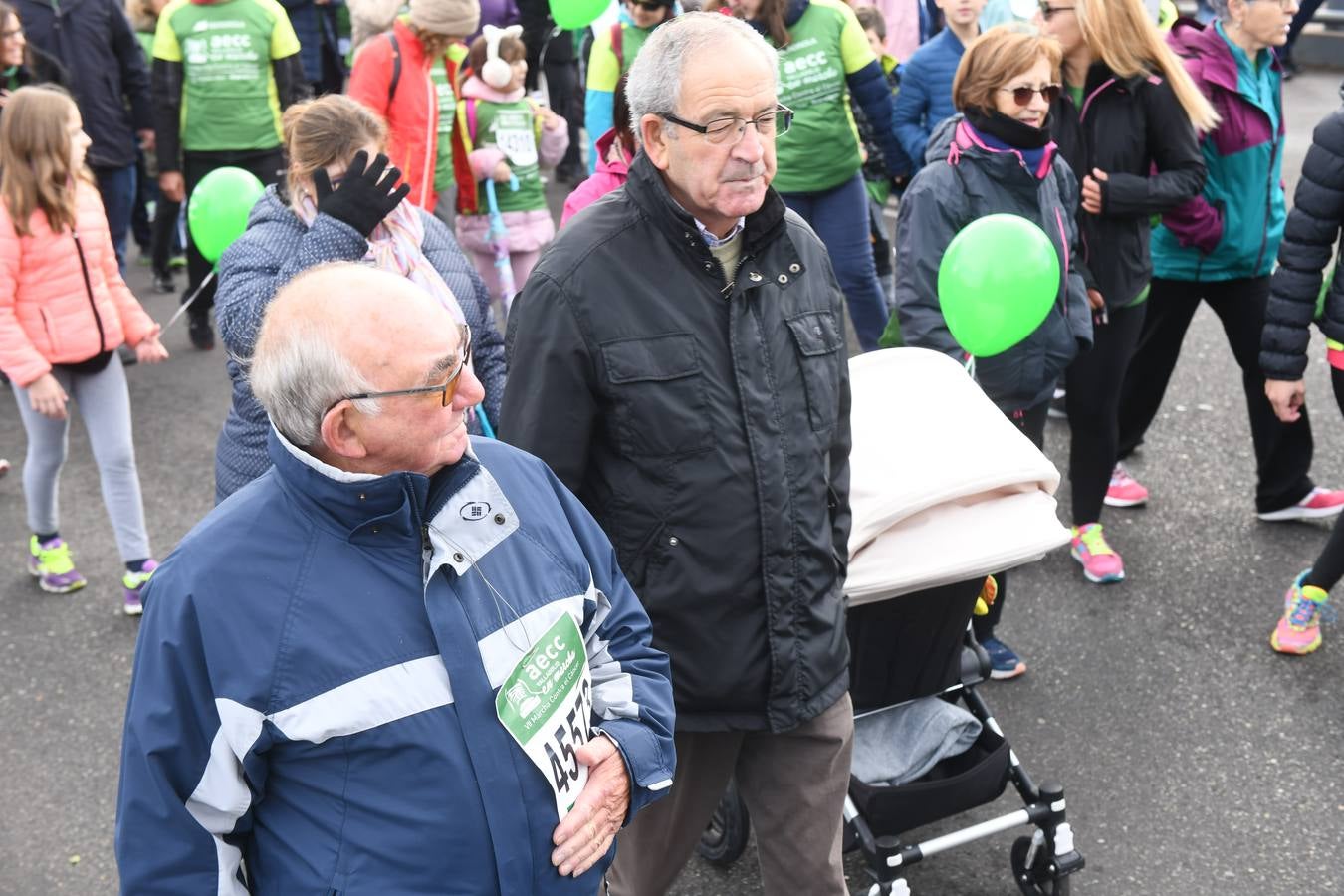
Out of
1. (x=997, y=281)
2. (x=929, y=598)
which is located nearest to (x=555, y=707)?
(x=929, y=598)

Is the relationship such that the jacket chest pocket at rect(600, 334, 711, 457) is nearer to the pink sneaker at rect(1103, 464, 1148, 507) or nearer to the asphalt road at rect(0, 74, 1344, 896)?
the asphalt road at rect(0, 74, 1344, 896)

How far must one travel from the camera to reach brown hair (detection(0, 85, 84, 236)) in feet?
15.2

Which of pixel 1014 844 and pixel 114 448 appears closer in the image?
pixel 1014 844

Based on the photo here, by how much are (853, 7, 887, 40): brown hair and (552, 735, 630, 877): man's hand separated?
6174 mm

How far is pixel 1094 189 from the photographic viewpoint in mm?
4461

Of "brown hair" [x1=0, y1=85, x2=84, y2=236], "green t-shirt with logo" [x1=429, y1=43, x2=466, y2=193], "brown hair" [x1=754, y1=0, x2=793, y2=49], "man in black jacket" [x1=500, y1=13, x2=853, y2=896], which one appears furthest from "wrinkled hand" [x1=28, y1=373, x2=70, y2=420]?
"brown hair" [x1=754, y1=0, x2=793, y2=49]

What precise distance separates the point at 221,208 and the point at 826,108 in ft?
8.44

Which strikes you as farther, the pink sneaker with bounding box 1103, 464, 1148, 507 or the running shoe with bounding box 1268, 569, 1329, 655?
the pink sneaker with bounding box 1103, 464, 1148, 507

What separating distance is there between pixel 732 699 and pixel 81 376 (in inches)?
128

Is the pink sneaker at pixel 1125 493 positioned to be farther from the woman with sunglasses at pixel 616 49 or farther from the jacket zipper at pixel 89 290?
the jacket zipper at pixel 89 290

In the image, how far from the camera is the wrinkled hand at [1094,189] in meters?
4.46

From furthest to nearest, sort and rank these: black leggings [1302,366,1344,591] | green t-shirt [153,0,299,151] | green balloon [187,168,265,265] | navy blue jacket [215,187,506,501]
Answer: green t-shirt [153,0,299,151] → green balloon [187,168,265,265] → black leggings [1302,366,1344,591] → navy blue jacket [215,187,506,501]

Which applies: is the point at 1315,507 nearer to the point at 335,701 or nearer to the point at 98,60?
the point at 335,701

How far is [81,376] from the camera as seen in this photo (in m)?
4.91
